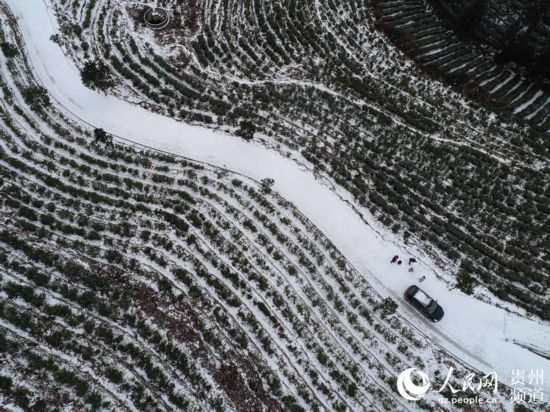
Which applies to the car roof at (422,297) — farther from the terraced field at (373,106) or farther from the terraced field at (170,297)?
the terraced field at (373,106)

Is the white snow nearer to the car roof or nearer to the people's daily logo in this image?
the car roof

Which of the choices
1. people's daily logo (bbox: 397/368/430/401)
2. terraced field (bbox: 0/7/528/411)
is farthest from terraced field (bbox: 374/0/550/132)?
people's daily logo (bbox: 397/368/430/401)

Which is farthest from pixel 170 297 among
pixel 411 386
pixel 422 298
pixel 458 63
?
pixel 458 63

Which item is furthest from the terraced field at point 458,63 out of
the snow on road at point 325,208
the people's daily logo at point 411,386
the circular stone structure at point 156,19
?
the people's daily logo at point 411,386

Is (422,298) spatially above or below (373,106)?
below

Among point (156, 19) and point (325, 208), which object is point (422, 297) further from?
point (156, 19)

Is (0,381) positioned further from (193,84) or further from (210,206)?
(193,84)
